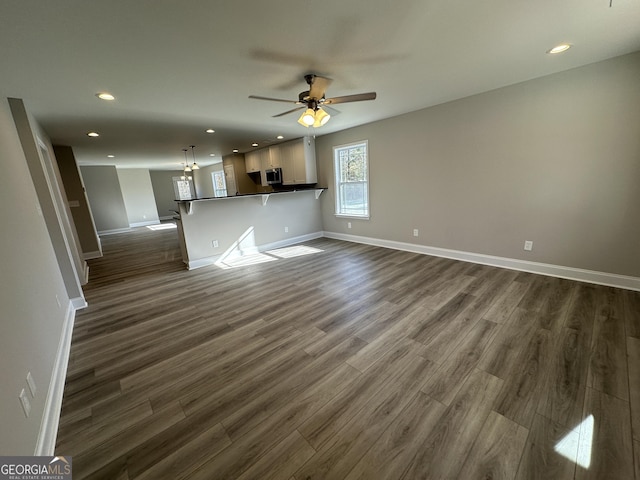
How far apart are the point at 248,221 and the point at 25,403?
3.88 metres

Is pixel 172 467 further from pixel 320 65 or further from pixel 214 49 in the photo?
pixel 320 65

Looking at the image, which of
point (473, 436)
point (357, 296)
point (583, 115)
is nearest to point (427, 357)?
point (473, 436)

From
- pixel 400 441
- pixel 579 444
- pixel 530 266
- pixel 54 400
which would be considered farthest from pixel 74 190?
pixel 530 266

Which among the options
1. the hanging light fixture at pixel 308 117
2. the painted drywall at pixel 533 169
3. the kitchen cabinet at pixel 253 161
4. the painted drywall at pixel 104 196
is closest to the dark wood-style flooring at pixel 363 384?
the painted drywall at pixel 533 169

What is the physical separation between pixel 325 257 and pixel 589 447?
3.61 m

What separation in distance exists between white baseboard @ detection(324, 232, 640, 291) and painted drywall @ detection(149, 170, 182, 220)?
35.0 ft

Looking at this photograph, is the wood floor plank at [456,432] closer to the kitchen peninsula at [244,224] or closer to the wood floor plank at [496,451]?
the wood floor plank at [496,451]

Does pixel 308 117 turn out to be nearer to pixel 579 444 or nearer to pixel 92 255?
pixel 579 444

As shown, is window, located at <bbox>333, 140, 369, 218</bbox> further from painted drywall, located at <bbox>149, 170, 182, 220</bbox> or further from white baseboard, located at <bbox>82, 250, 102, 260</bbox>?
painted drywall, located at <bbox>149, 170, 182, 220</bbox>

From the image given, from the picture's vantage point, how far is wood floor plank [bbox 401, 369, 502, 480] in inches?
45.6

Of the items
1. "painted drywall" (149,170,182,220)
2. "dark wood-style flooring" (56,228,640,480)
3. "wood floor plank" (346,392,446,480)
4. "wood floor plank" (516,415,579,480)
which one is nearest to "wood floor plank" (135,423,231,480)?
"dark wood-style flooring" (56,228,640,480)

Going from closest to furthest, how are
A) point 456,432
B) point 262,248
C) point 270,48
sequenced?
point 456,432, point 270,48, point 262,248

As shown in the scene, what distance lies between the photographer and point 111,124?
143 inches

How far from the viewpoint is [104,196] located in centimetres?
801
